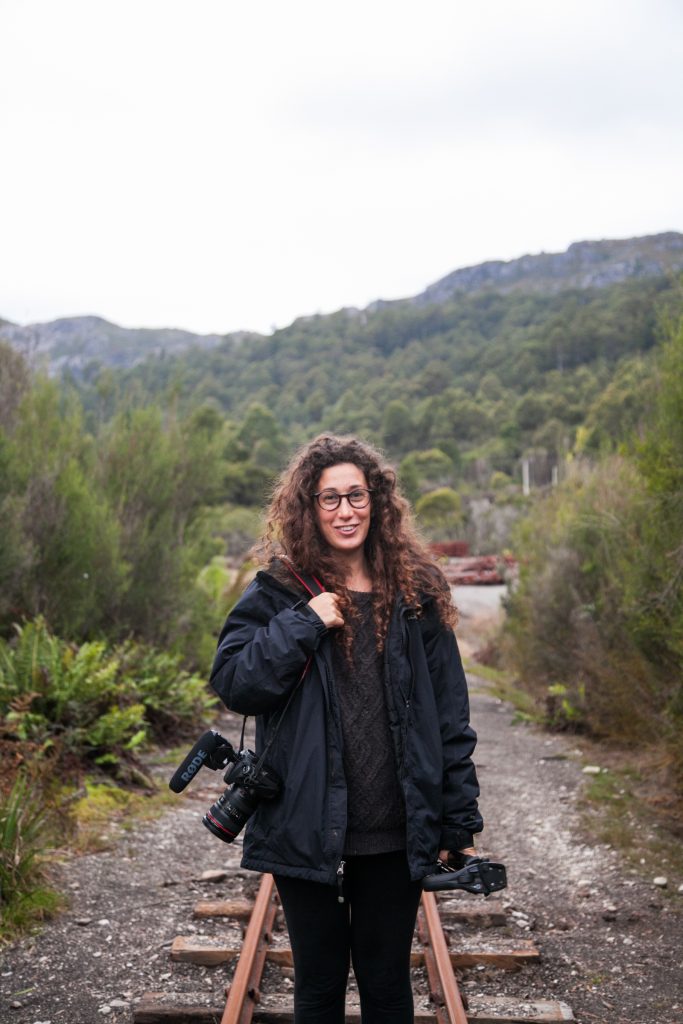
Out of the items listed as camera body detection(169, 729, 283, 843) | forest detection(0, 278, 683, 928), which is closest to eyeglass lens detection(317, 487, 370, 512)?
forest detection(0, 278, 683, 928)

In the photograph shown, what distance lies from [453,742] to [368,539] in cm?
69

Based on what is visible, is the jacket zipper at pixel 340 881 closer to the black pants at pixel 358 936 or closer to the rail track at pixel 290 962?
the black pants at pixel 358 936

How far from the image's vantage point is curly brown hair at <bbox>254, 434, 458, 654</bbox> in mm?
3049

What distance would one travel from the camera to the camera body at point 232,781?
9.36 ft

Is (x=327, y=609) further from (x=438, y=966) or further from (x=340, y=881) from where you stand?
(x=438, y=966)

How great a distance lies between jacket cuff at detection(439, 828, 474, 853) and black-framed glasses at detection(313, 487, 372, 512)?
101cm

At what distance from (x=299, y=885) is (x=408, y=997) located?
55cm

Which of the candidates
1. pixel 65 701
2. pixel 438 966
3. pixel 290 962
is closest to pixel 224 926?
pixel 290 962

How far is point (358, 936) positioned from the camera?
116 inches

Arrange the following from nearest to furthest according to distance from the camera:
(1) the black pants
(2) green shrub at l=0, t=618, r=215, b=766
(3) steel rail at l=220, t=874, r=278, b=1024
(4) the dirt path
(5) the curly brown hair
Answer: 1. (1) the black pants
2. (5) the curly brown hair
3. (3) steel rail at l=220, t=874, r=278, b=1024
4. (4) the dirt path
5. (2) green shrub at l=0, t=618, r=215, b=766

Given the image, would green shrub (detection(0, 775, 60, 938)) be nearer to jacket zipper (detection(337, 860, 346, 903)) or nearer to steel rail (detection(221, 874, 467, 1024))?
steel rail (detection(221, 874, 467, 1024))

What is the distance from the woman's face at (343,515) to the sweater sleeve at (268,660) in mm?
282

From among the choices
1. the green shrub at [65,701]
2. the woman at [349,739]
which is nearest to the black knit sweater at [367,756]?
the woman at [349,739]

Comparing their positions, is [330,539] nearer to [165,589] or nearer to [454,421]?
[165,589]
